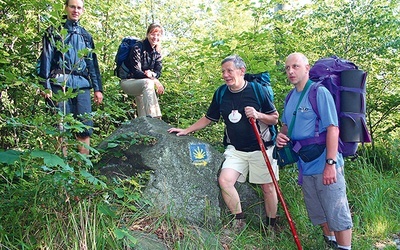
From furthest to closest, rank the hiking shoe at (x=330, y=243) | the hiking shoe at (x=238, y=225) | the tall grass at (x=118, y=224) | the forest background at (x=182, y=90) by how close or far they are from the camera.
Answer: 1. the hiking shoe at (x=238, y=225)
2. the hiking shoe at (x=330, y=243)
3. the forest background at (x=182, y=90)
4. the tall grass at (x=118, y=224)

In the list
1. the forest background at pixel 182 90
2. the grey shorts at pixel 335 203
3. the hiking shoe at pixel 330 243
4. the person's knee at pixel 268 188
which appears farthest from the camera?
the person's knee at pixel 268 188

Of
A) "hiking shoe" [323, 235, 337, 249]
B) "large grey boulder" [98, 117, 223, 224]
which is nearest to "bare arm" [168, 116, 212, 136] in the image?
"large grey boulder" [98, 117, 223, 224]

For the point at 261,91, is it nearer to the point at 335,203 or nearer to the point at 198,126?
the point at 198,126

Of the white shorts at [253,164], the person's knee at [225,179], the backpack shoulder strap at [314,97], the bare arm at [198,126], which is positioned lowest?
the person's knee at [225,179]

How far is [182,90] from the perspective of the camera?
772 centimetres

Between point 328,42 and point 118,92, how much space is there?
3.95 m

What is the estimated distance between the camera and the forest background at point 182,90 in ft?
10.5

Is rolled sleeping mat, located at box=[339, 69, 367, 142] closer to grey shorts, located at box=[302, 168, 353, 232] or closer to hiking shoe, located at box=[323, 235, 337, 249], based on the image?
grey shorts, located at box=[302, 168, 353, 232]

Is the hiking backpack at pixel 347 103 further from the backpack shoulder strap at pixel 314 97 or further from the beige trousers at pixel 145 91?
the beige trousers at pixel 145 91

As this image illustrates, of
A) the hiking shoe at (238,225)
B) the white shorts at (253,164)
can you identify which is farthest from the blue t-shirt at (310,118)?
the hiking shoe at (238,225)

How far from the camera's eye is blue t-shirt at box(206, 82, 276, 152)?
441 centimetres

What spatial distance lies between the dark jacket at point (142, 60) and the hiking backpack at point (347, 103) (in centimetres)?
246

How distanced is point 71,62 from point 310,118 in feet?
9.43

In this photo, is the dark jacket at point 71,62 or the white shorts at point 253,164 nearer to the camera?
the dark jacket at point 71,62
